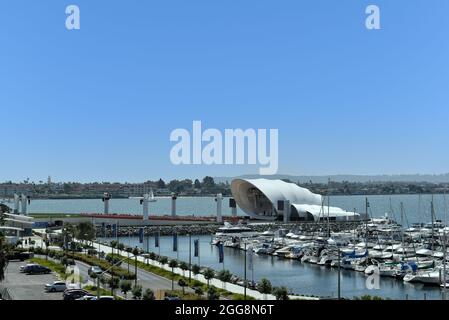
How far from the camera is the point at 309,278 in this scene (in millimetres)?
20594

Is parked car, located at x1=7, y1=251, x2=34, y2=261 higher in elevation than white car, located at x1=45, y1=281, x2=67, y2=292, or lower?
lower

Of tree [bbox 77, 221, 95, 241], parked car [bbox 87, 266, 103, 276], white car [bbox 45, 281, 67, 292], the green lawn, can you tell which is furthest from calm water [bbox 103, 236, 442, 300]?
white car [bbox 45, 281, 67, 292]

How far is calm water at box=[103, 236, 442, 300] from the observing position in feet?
57.6

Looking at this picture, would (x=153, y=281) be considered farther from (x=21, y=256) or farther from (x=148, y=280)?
(x=21, y=256)

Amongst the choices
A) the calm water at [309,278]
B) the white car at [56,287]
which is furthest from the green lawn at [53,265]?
the calm water at [309,278]

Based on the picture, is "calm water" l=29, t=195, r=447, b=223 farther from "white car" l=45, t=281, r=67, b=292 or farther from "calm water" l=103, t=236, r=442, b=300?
"white car" l=45, t=281, r=67, b=292

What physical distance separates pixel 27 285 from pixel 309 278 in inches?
373

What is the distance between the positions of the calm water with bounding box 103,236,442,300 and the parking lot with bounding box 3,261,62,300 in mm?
6548

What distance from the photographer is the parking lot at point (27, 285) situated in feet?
41.4

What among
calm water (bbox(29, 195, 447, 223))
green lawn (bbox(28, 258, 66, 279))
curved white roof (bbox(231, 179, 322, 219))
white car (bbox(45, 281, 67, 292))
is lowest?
calm water (bbox(29, 195, 447, 223))

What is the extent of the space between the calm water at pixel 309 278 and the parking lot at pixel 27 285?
6548 mm

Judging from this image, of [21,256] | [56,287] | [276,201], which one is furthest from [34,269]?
[276,201]
